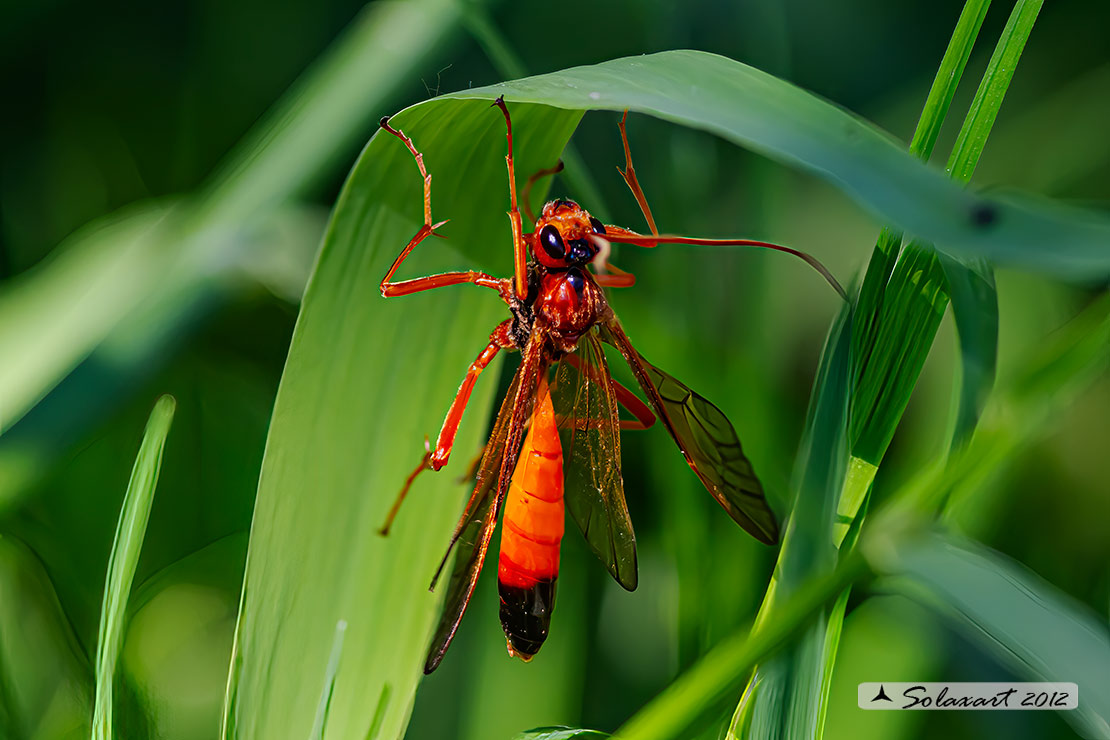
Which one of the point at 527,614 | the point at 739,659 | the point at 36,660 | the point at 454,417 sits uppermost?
the point at 454,417

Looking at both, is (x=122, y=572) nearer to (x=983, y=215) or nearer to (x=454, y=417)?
(x=454, y=417)

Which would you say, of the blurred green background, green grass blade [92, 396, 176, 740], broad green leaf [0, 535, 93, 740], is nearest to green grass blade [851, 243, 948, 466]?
the blurred green background

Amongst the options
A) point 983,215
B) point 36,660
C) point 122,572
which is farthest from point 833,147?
point 36,660

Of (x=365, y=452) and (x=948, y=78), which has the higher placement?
(x=948, y=78)

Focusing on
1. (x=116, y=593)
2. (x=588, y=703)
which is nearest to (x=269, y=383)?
(x=116, y=593)

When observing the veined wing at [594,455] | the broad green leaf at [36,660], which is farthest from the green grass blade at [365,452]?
the broad green leaf at [36,660]

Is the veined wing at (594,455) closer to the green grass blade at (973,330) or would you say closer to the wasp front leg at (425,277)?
the wasp front leg at (425,277)

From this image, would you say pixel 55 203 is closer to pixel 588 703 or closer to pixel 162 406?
pixel 162 406
